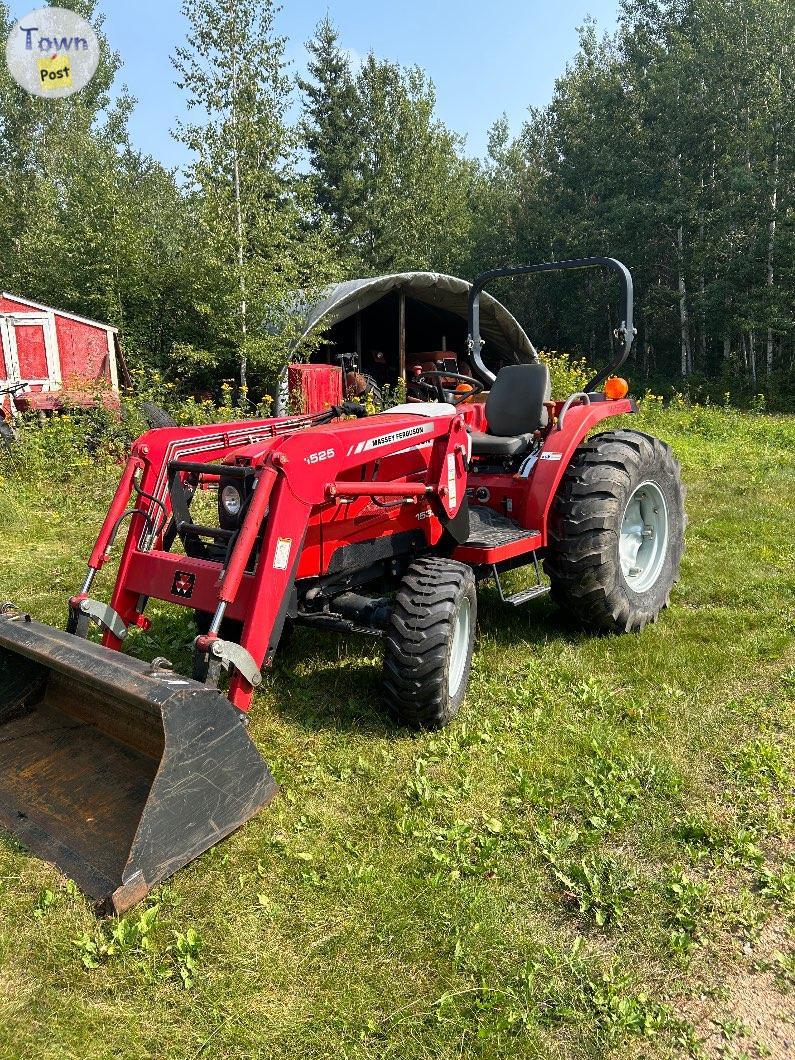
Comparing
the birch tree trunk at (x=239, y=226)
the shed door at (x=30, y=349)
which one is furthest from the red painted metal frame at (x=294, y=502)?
the shed door at (x=30, y=349)

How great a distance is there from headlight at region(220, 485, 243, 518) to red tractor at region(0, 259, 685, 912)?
1 cm

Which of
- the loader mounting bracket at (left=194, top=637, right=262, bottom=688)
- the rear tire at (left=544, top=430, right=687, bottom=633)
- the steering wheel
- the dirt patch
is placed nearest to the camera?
the dirt patch

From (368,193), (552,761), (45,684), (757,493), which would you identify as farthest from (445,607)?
(368,193)

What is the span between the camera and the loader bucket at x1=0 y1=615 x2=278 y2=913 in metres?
2.35

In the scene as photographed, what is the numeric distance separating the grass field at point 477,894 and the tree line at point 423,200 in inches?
372

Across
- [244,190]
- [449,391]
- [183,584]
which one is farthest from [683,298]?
[183,584]

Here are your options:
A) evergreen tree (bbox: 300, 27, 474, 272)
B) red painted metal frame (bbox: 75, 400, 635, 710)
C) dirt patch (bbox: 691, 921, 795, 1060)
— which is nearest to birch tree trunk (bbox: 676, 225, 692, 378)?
evergreen tree (bbox: 300, 27, 474, 272)

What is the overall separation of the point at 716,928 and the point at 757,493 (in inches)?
270

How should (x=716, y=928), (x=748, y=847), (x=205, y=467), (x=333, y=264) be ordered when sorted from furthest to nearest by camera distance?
1. (x=333, y=264)
2. (x=205, y=467)
3. (x=748, y=847)
4. (x=716, y=928)

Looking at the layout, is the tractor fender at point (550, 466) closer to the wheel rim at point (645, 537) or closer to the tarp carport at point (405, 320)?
the wheel rim at point (645, 537)

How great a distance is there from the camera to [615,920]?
7.73 feet

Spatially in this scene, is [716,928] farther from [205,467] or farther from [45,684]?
[45,684]

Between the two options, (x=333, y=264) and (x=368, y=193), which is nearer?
(x=333, y=264)

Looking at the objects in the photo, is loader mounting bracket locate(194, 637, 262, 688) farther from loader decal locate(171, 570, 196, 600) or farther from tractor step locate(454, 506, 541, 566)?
tractor step locate(454, 506, 541, 566)
